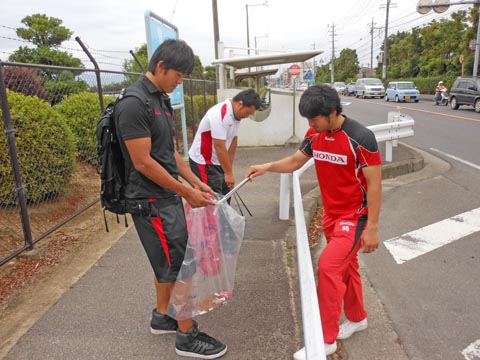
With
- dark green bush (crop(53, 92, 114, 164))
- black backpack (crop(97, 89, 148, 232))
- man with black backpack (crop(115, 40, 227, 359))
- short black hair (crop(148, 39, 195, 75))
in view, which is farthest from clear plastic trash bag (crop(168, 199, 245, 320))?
dark green bush (crop(53, 92, 114, 164))

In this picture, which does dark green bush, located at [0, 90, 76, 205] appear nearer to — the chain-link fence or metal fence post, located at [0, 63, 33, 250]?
the chain-link fence

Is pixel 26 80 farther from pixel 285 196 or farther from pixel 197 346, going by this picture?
pixel 197 346

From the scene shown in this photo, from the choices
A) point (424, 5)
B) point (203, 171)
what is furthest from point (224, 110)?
point (424, 5)

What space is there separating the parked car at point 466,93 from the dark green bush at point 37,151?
758 inches

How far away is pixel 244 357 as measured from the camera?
251 centimetres

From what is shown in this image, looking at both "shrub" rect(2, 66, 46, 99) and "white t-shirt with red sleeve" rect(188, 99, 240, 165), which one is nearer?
"white t-shirt with red sleeve" rect(188, 99, 240, 165)

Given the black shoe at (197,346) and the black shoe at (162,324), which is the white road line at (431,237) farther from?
the black shoe at (162,324)

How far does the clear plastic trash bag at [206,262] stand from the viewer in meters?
2.50

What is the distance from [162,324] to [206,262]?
0.59 metres

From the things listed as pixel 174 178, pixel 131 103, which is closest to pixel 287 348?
pixel 174 178

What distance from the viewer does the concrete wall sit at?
1012cm

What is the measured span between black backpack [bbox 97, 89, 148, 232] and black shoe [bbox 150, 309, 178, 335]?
31.4 inches

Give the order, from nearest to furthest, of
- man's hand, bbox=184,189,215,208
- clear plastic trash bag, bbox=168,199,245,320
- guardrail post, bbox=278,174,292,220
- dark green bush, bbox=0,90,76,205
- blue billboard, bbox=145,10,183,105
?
1. man's hand, bbox=184,189,215,208
2. clear plastic trash bag, bbox=168,199,245,320
3. dark green bush, bbox=0,90,76,205
4. guardrail post, bbox=278,174,292,220
5. blue billboard, bbox=145,10,183,105

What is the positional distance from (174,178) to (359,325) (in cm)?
169
